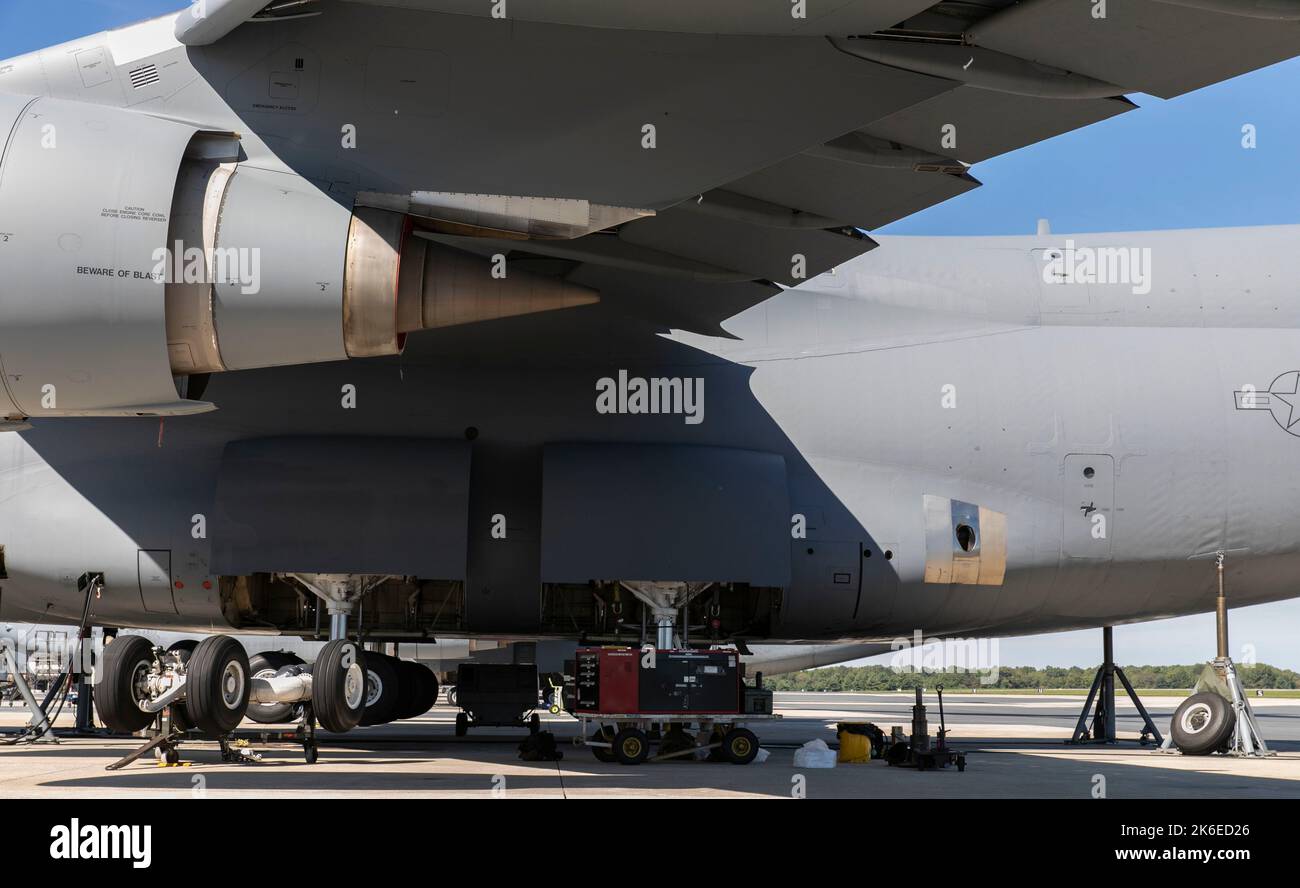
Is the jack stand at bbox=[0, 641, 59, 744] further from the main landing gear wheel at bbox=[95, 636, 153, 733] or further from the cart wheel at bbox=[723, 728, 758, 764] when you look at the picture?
the cart wheel at bbox=[723, 728, 758, 764]

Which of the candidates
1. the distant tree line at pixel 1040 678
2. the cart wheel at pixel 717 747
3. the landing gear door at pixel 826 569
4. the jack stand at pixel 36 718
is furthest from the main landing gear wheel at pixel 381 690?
the distant tree line at pixel 1040 678

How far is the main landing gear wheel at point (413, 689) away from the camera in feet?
52.0

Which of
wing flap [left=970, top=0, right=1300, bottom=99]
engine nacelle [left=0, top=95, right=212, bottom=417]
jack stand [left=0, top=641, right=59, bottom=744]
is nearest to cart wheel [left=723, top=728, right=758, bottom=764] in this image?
engine nacelle [left=0, top=95, right=212, bottom=417]

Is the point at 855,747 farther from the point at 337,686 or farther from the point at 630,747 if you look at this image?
the point at 337,686

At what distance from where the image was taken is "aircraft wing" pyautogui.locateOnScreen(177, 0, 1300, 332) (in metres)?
7.95

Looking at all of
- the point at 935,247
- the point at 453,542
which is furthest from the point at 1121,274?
the point at 453,542

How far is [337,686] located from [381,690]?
12.8 feet

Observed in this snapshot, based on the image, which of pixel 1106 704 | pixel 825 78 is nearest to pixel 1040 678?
pixel 1106 704

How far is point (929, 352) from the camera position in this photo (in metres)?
14.1

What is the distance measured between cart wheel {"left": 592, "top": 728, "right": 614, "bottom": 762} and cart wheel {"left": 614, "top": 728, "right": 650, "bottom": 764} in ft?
0.45

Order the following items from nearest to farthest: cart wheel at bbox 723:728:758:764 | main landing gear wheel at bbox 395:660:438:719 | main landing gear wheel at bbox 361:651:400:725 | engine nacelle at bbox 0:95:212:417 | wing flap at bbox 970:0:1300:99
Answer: wing flap at bbox 970:0:1300:99
engine nacelle at bbox 0:95:212:417
cart wheel at bbox 723:728:758:764
main landing gear wheel at bbox 361:651:400:725
main landing gear wheel at bbox 395:660:438:719

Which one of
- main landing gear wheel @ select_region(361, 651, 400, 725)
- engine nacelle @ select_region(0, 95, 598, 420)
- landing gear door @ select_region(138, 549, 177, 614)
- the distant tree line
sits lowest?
the distant tree line
